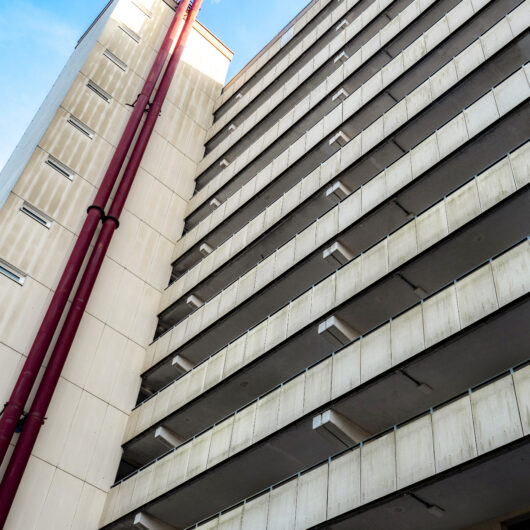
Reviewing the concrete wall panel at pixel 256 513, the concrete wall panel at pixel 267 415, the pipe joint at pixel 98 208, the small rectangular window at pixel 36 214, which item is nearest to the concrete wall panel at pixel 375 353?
the concrete wall panel at pixel 267 415

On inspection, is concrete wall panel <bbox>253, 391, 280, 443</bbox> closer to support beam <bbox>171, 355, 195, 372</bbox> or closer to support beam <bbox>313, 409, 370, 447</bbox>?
support beam <bbox>313, 409, 370, 447</bbox>

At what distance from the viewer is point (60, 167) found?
94.5 feet

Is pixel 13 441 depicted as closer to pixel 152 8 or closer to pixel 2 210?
pixel 2 210

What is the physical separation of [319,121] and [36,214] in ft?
40.9

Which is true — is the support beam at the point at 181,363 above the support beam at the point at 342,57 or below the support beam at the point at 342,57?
below

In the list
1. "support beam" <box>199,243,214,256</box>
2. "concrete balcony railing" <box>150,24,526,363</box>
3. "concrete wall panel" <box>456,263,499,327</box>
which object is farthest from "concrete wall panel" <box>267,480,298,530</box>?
"support beam" <box>199,243,214,256</box>

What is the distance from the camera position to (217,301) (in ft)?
87.0

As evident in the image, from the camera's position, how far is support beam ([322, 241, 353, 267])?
23.2 m

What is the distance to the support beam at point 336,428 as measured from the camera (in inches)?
712

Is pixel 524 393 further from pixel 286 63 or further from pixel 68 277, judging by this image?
pixel 286 63

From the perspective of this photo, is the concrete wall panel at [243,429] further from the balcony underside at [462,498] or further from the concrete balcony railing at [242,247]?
A: the concrete balcony railing at [242,247]

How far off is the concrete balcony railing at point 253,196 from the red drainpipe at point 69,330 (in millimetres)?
3664

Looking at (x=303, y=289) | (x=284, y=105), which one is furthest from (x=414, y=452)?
(x=284, y=105)

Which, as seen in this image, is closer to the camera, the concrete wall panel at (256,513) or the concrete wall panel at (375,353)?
the concrete wall panel at (256,513)
